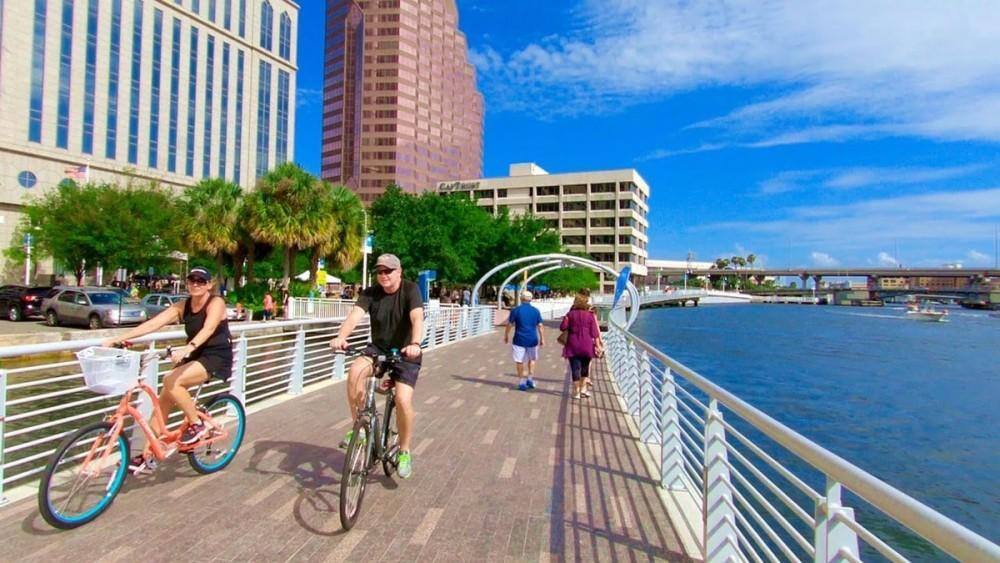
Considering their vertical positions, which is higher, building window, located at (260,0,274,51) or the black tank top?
building window, located at (260,0,274,51)

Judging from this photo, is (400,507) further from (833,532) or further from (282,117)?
(282,117)

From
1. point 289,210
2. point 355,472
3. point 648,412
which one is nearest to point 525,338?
point 648,412

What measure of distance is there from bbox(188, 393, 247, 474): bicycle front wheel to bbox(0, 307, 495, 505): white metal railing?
23cm

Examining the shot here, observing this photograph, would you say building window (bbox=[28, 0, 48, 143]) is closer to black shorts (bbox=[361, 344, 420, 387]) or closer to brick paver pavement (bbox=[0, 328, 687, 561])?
brick paver pavement (bbox=[0, 328, 687, 561])

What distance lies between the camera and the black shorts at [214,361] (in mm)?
4668

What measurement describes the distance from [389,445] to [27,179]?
174 ft

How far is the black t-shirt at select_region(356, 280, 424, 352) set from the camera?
4.63 m

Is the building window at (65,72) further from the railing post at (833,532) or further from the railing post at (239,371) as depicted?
the railing post at (833,532)

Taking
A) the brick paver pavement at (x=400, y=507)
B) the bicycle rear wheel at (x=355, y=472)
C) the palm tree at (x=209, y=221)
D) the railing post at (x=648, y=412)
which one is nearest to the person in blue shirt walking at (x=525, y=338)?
the brick paver pavement at (x=400, y=507)

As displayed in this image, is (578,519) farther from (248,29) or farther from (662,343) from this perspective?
(248,29)

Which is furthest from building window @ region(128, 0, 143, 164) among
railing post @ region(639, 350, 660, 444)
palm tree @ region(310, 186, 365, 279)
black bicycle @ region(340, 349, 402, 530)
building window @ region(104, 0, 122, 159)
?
black bicycle @ region(340, 349, 402, 530)

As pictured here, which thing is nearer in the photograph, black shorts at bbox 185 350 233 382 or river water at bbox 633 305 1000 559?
black shorts at bbox 185 350 233 382

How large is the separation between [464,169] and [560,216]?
3627cm

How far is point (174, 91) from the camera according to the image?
59.7 m
